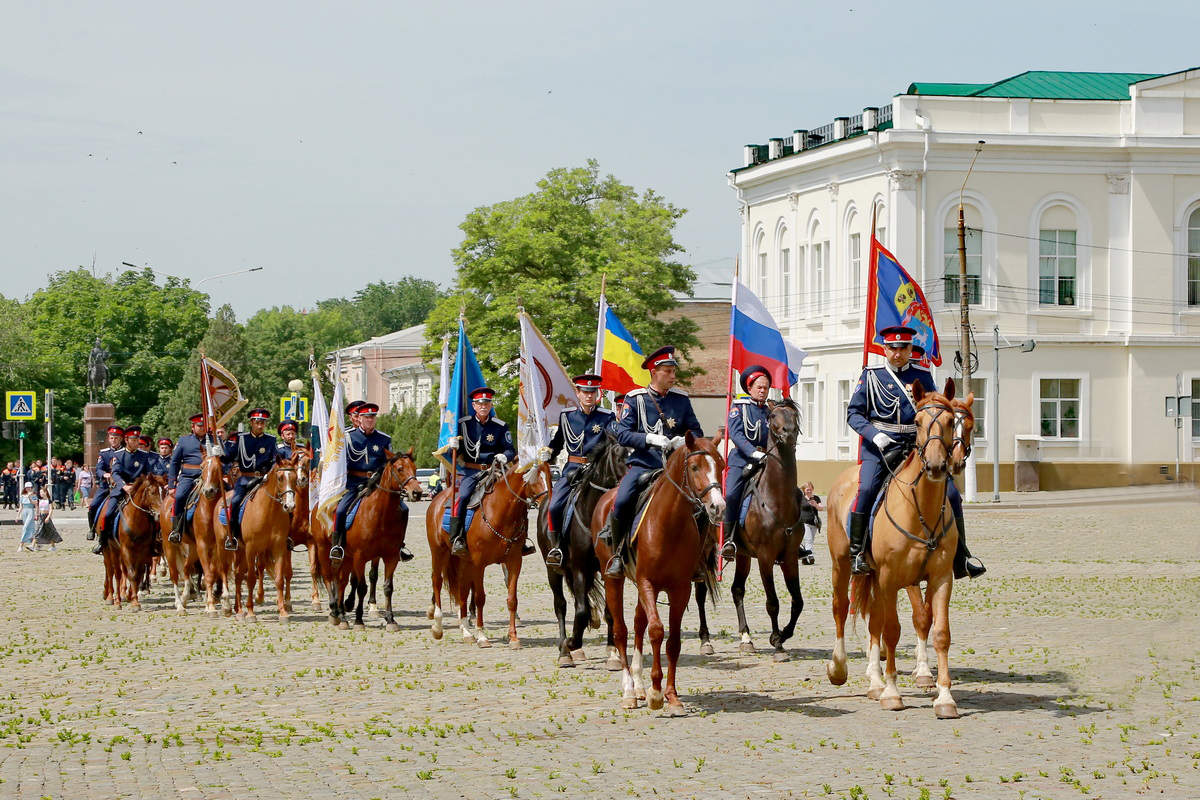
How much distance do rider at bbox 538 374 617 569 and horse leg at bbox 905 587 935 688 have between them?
4141 millimetres

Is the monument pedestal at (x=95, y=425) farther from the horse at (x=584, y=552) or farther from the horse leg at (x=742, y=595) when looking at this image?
the horse leg at (x=742, y=595)

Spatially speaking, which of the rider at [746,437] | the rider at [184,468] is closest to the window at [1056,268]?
the rider at [184,468]

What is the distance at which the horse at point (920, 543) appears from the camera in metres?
11.9

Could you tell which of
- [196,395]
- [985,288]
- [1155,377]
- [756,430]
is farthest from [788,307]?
[756,430]

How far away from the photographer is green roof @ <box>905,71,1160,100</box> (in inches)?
2491

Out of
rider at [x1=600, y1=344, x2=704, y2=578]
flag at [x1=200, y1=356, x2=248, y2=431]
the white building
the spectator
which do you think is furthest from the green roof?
rider at [x1=600, y1=344, x2=704, y2=578]

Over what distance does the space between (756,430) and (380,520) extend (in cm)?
596

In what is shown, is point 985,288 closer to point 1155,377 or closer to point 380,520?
point 1155,377

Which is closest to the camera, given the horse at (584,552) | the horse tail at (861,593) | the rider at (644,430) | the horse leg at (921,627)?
the horse leg at (921,627)

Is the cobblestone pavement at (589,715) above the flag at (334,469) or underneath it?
underneath

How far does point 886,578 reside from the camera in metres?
12.5

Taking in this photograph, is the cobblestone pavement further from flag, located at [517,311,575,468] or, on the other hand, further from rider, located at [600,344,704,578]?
flag, located at [517,311,575,468]

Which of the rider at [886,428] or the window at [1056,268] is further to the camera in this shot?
the window at [1056,268]

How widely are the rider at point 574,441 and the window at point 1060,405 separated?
4585 cm
